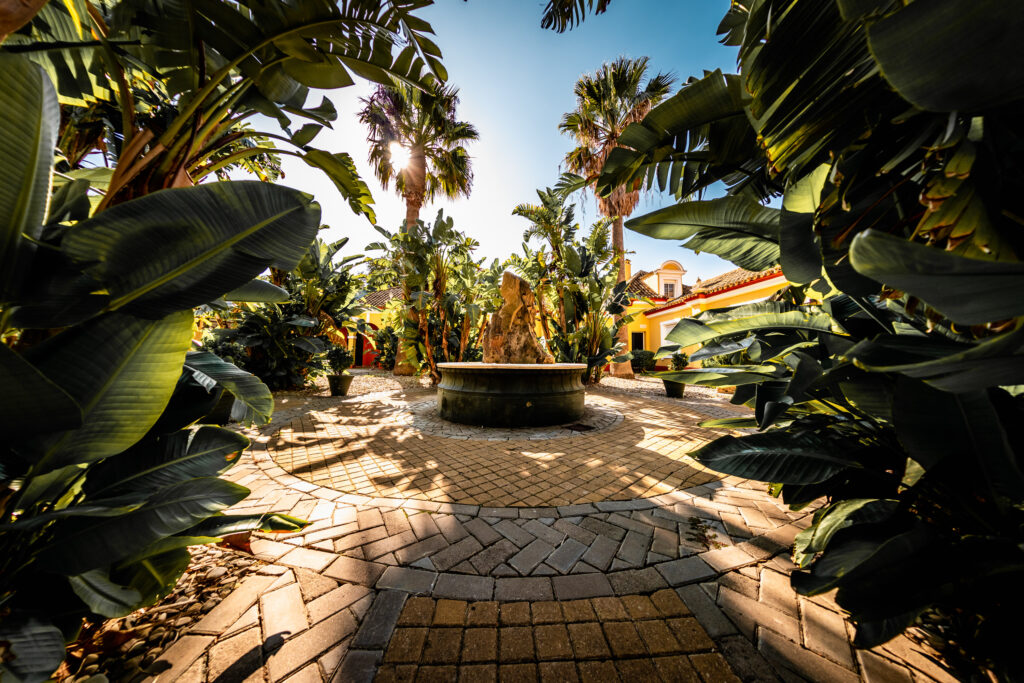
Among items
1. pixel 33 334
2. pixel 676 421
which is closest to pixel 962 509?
pixel 33 334

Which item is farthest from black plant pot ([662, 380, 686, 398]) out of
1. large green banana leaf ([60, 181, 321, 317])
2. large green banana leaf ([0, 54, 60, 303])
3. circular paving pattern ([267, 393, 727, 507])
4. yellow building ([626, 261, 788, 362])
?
large green banana leaf ([0, 54, 60, 303])

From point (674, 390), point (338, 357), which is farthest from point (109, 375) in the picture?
point (674, 390)

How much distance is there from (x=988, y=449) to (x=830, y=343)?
0.52 m

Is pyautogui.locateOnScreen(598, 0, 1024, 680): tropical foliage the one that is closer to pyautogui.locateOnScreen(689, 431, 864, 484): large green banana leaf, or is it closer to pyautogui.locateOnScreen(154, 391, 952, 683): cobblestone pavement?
pyautogui.locateOnScreen(689, 431, 864, 484): large green banana leaf

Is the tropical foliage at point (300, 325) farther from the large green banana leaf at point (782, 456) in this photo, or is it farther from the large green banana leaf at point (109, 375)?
the large green banana leaf at point (782, 456)

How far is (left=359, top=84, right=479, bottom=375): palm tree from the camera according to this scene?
12008mm

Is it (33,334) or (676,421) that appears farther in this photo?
(676,421)

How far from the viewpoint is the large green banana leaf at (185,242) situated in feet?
3.02

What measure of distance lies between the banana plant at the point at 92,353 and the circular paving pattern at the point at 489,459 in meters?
1.85

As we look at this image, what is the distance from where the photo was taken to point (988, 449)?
40.1 inches

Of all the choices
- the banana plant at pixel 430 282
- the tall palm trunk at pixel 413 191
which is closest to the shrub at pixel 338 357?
the banana plant at pixel 430 282

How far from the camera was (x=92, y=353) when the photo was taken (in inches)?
37.2

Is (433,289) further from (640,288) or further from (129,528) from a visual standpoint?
(640,288)

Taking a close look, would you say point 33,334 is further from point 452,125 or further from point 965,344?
point 452,125
